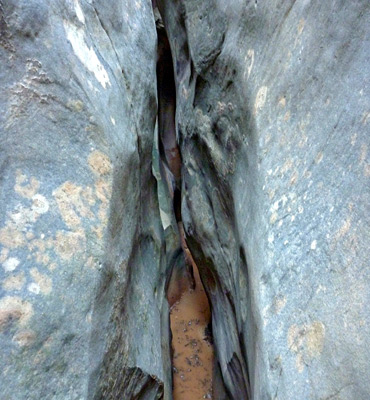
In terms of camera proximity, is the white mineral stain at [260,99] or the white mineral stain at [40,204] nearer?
the white mineral stain at [40,204]

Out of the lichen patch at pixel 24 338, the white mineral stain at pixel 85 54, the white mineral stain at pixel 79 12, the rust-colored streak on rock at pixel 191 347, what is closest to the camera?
the lichen patch at pixel 24 338

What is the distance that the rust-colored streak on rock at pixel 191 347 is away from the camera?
4.39 m

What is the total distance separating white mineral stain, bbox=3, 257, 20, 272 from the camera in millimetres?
1549

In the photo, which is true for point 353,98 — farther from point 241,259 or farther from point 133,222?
point 133,222

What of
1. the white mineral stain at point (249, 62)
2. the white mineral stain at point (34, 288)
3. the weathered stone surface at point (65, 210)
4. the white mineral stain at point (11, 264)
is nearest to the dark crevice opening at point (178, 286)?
the weathered stone surface at point (65, 210)

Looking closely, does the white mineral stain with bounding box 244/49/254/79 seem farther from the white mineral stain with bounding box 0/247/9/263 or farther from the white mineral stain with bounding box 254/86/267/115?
the white mineral stain with bounding box 0/247/9/263

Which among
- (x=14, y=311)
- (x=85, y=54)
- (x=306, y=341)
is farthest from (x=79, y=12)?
(x=306, y=341)

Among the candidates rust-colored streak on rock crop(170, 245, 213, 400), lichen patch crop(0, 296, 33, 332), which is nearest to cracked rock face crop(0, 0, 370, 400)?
lichen patch crop(0, 296, 33, 332)

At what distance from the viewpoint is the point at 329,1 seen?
182cm

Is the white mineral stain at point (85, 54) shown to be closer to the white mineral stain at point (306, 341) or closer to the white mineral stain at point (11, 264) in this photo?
the white mineral stain at point (11, 264)

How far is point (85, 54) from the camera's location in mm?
2189

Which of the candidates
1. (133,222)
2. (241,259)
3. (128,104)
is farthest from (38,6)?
(241,259)

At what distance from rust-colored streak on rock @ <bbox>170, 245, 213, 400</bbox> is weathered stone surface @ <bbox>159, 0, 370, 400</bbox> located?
3.96 feet

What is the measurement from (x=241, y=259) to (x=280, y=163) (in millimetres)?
914
